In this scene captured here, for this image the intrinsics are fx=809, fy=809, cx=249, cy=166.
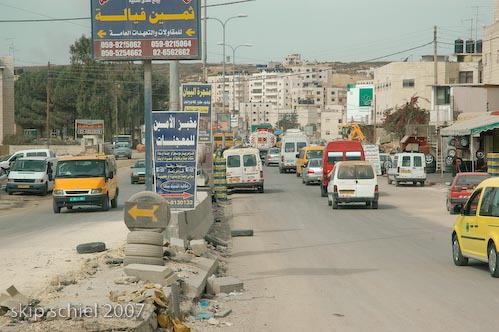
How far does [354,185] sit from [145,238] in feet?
64.4

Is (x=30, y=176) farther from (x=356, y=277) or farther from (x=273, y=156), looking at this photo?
(x=273, y=156)

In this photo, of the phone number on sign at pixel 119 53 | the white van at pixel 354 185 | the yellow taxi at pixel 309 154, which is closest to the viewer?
the phone number on sign at pixel 119 53

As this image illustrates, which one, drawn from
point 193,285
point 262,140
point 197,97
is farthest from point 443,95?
point 193,285

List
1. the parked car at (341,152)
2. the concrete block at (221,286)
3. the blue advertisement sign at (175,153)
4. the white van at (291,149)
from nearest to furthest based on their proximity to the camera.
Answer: the concrete block at (221,286)
the blue advertisement sign at (175,153)
the parked car at (341,152)
the white van at (291,149)

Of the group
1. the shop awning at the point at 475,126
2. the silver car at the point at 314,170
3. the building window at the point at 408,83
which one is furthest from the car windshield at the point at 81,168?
the building window at the point at 408,83

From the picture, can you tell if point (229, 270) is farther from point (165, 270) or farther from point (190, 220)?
point (165, 270)

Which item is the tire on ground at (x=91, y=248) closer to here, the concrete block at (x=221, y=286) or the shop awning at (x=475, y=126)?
the concrete block at (x=221, y=286)

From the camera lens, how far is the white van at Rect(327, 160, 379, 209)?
1219 inches

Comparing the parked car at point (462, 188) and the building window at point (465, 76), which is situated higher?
the building window at point (465, 76)


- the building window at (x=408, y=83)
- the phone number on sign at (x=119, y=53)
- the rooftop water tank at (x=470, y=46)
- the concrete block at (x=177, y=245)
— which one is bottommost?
the concrete block at (x=177, y=245)

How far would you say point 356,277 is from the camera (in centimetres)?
1410

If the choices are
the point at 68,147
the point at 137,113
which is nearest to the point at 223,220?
the point at 68,147

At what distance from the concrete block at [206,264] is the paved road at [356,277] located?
0.60 meters

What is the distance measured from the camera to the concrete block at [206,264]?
1355 cm
